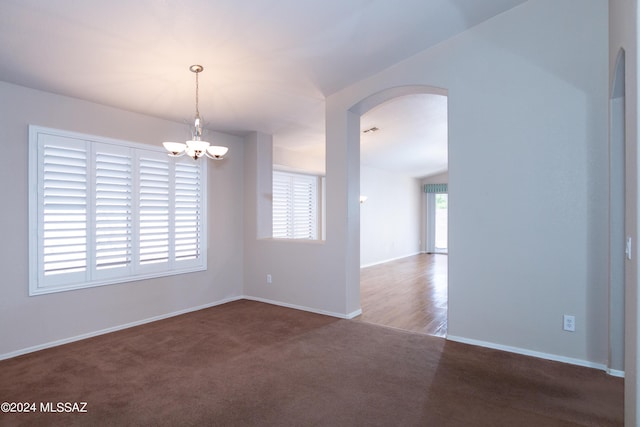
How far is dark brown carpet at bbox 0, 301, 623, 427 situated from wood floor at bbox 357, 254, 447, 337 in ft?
1.38

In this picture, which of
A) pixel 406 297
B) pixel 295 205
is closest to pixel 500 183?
pixel 406 297

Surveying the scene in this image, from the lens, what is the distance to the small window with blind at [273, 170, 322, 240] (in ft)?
22.2

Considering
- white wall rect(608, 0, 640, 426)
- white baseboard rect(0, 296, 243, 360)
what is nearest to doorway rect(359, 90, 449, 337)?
white wall rect(608, 0, 640, 426)

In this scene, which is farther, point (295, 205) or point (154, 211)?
point (295, 205)

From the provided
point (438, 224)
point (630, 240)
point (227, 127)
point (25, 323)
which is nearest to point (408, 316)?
point (630, 240)

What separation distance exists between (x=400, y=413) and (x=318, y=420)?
1.71 feet

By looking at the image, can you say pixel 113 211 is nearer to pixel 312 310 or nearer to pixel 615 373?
pixel 312 310

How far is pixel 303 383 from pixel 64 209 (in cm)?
297

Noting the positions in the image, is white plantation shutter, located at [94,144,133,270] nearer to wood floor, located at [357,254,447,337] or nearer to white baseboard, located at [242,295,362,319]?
white baseboard, located at [242,295,362,319]

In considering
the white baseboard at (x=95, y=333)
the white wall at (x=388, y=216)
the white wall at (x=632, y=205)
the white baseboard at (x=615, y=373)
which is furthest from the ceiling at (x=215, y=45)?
the white wall at (x=388, y=216)

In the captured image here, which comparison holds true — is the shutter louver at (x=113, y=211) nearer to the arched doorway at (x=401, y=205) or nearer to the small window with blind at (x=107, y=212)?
the small window with blind at (x=107, y=212)

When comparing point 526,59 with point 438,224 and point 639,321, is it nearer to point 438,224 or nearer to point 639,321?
point 639,321

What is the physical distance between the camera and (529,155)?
2.96 m

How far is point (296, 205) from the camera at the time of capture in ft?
23.7
